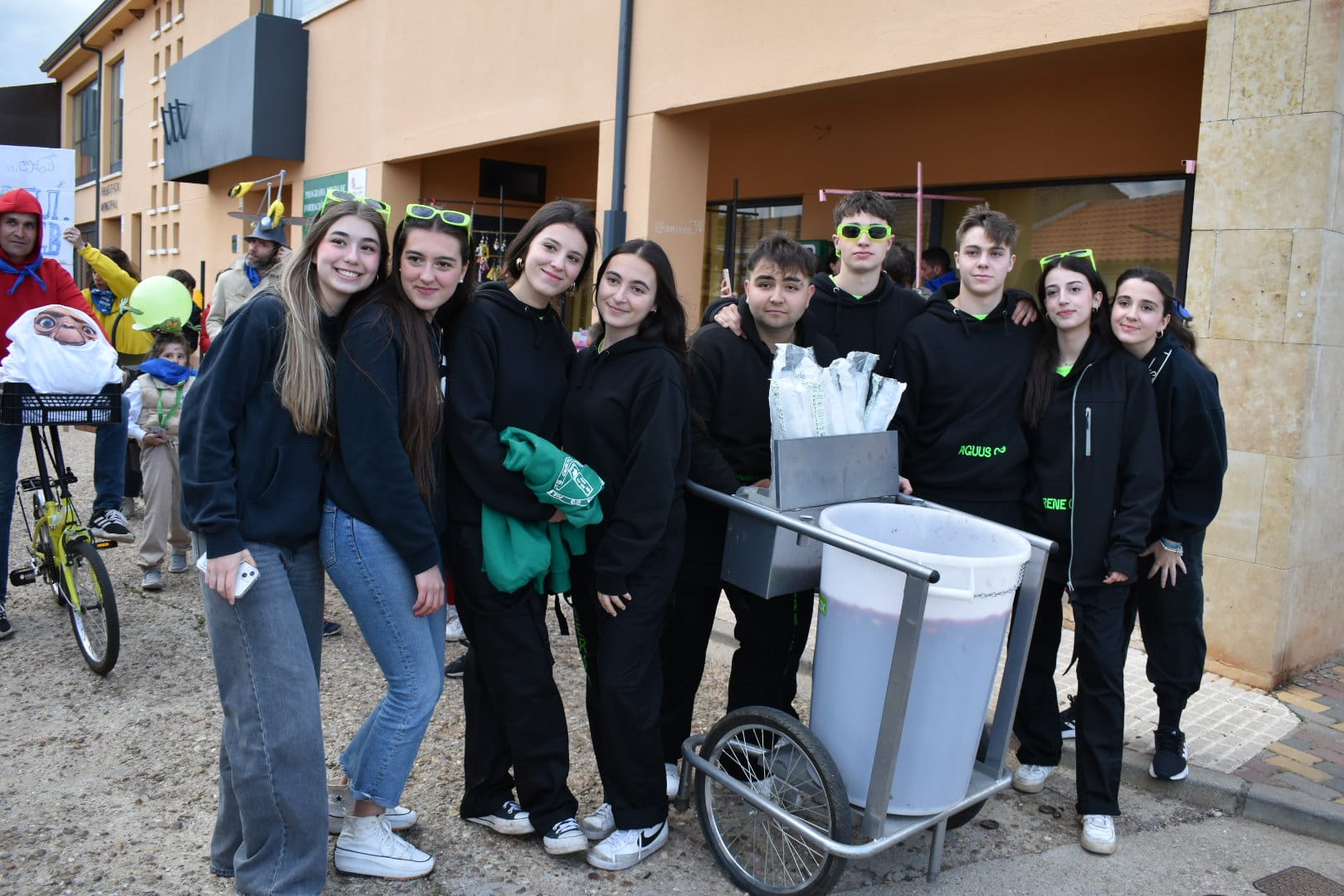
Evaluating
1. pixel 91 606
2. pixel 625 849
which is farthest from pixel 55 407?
pixel 625 849

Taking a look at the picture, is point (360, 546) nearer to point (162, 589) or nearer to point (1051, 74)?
point (162, 589)

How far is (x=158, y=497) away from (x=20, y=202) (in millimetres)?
1789

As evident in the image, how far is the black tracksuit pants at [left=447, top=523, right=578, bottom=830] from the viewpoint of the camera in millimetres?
3080

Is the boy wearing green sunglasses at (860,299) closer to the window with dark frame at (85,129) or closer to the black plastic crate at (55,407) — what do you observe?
the black plastic crate at (55,407)

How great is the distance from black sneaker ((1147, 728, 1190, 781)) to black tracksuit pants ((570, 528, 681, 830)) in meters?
2.02

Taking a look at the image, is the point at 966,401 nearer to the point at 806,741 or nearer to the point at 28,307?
the point at 806,741

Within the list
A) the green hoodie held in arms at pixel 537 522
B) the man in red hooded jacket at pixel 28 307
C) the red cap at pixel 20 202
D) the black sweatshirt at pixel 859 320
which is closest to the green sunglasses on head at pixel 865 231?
the black sweatshirt at pixel 859 320

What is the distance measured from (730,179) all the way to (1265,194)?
7.12m

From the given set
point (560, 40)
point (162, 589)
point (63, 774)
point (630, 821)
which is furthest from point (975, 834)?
point (560, 40)

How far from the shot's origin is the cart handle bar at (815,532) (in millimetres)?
2684

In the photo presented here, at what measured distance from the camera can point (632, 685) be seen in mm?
3146

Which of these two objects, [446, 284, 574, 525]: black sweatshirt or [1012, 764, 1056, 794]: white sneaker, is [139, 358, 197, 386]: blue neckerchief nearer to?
[446, 284, 574, 525]: black sweatshirt

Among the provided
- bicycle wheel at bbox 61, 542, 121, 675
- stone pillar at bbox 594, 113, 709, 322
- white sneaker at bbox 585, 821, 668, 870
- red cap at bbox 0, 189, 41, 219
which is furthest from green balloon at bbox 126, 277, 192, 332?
white sneaker at bbox 585, 821, 668, 870

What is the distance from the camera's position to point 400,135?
1259cm
